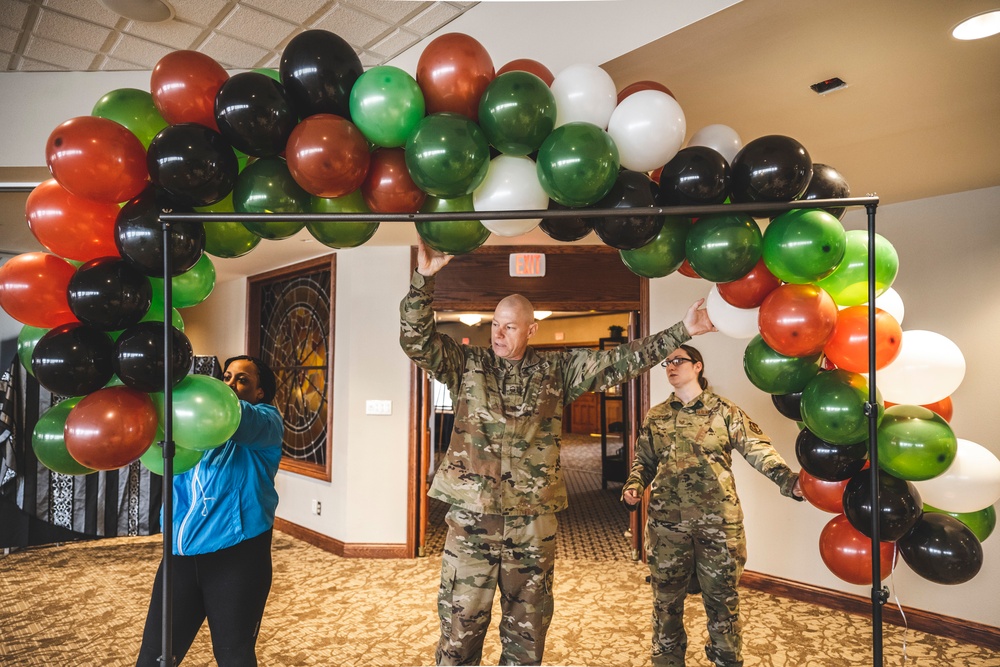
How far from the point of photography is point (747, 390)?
13.0 ft

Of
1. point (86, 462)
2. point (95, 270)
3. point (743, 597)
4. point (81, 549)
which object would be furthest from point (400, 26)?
point (81, 549)

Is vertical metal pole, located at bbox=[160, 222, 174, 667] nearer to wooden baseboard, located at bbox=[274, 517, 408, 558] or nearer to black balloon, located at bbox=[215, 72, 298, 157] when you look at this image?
black balloon, located at bbox=[215, 72, 298, 157]

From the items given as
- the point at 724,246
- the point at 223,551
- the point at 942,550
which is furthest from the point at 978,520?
the point at 223,551

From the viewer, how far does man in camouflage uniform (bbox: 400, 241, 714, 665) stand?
200 centimetres

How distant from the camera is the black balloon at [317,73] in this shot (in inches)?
59.4

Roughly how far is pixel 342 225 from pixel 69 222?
0.73 meters

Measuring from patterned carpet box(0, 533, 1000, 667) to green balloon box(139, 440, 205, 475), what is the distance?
5.33 feet

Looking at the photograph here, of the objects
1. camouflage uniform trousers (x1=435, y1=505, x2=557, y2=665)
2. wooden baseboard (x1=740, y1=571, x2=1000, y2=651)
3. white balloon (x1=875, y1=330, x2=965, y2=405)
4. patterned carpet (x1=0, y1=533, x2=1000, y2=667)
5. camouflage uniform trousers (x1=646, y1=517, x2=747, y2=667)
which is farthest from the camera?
wooden baseboard (x1=740, y1=571, x2=1000, y2=651)

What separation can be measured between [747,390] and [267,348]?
179 inches

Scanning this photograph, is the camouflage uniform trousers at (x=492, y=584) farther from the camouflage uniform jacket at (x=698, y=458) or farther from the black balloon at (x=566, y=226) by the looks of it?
the black balloon at (x=566, y=226)

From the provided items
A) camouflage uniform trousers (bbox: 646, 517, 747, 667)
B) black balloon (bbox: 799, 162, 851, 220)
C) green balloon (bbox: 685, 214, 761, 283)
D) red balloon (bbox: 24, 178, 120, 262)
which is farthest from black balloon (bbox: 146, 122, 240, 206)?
camouflage uniform trousers (bbox: 646, 517, 747, 667)

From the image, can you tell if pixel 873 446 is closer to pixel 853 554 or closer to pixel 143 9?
pixel 853 554

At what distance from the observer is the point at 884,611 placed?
3365 mm

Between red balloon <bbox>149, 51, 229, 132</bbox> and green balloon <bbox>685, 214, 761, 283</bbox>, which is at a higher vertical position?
red balloon <bbox>149, 51, 229, 132</bbox>
